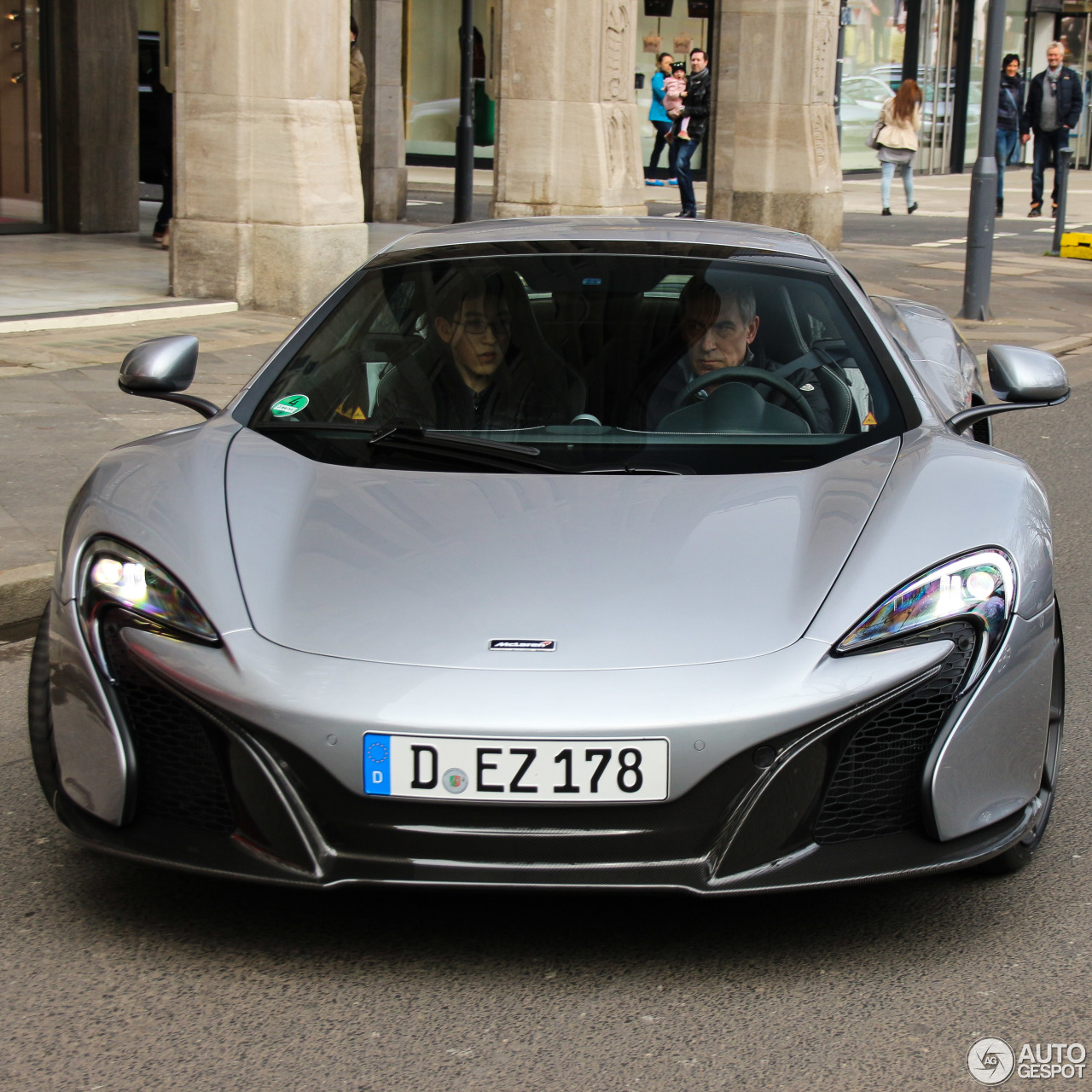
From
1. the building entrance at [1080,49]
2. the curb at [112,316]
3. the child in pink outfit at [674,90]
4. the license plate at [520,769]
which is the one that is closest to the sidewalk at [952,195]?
Answer: the building entrance at [1080,49]

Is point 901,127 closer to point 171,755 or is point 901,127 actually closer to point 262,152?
point 262,152

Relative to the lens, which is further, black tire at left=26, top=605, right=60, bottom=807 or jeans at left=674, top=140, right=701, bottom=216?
jeans at left=674, top=140, right=701, bottom=216

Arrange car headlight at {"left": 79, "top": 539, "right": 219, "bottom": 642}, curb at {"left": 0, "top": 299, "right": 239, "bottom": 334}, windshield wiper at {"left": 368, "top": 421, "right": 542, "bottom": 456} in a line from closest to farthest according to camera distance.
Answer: car headlight at {"left": 79, "top": 539, "right": 219, "bottom": 642}, windshield wiper at {"left": 368, "top": 421, "right": 542, "bottom": 456}, curb at {"left": 0, "top": 299, "right": 239, "bottom": 334}

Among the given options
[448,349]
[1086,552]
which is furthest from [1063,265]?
[448,349]

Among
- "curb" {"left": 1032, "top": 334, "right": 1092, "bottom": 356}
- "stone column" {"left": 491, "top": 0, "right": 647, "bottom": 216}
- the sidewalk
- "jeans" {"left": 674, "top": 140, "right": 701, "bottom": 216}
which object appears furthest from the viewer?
the sidewalk

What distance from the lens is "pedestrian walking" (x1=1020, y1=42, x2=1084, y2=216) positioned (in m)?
21.9

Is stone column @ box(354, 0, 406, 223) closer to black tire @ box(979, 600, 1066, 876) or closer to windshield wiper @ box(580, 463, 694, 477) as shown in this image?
windshield wiper @ box(580, 463, 694, 477)

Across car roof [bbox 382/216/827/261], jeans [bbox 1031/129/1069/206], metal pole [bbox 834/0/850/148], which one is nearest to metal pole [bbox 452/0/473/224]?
metal pole [bbox 834/0/850/148]

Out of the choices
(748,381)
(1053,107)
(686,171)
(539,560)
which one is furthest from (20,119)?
(539,560)

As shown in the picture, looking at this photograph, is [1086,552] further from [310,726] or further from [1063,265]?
[1063,265]

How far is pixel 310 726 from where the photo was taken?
283cm

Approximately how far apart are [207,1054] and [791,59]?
17126mm

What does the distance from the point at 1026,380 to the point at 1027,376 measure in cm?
1

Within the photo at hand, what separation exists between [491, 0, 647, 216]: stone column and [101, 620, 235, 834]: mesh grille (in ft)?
41.9
